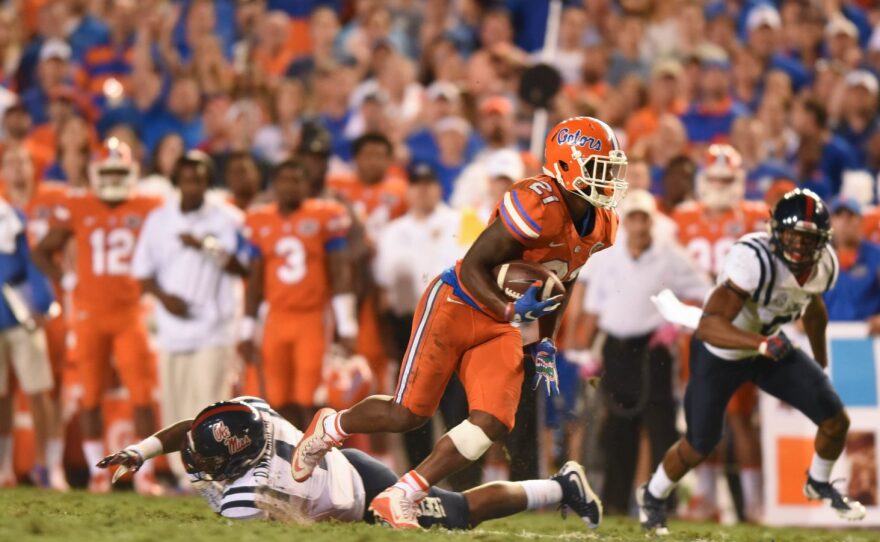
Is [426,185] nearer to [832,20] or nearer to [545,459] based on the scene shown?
[545,459]

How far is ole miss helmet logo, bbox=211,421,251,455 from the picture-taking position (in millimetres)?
6453

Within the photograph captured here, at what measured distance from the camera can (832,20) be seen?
12797 mm

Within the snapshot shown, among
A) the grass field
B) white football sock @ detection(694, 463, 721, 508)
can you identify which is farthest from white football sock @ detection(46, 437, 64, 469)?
white football sock @ detection(694, 463, 721, 508)

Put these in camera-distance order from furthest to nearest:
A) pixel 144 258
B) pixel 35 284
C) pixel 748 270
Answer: pixel 35 284 → pixel 144 258 → pixel 748 270

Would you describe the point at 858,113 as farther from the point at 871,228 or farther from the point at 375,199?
the point at 375,199

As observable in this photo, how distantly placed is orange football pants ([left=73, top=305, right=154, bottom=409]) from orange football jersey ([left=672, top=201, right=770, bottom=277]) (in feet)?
11.1

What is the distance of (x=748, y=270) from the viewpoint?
7250mm

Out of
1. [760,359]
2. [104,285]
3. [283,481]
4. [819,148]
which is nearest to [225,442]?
[283,481]

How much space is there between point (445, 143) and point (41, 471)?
3.47 metres

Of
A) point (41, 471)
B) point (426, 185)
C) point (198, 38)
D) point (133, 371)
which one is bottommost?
point (41, 471)

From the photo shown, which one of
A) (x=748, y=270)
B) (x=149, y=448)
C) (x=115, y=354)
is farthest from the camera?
(x=115, y=354)

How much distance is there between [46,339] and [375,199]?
2.29 metres

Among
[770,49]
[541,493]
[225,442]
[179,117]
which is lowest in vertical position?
[541,493]

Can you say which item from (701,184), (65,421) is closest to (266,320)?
(65,421)
